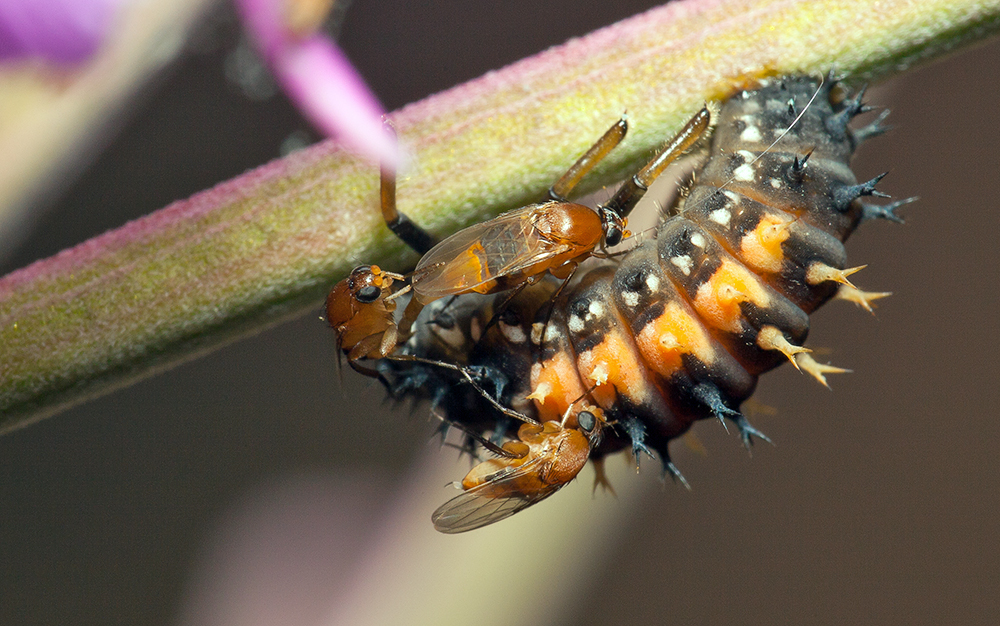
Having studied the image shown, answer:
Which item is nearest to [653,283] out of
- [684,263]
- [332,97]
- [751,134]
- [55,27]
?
[684,263]

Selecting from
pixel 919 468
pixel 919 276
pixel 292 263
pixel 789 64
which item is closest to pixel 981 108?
pixel 919 276

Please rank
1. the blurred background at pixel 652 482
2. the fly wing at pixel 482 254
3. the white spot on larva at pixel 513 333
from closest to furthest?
1. the fly wing at pixel 482 254
2. the white spot on larva at pixel 513 333
3. the blurred background at pixel 652 482

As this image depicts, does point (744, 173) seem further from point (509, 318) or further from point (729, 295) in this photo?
point (509, 318)

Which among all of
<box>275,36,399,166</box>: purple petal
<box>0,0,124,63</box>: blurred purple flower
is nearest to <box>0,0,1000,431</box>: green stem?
<box>275,36,399,166</box>: purple petal

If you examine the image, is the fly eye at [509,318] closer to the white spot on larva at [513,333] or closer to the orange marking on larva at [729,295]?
the white spot on larva at [513,333]

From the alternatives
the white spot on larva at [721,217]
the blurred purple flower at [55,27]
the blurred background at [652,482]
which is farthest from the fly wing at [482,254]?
the blurred background at [652,482]

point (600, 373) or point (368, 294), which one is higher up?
point (368, 294)
